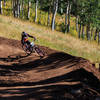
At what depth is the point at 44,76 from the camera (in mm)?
10227

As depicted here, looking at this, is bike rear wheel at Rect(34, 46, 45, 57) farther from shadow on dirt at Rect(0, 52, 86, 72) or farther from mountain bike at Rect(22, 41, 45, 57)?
shadow on dirt at Rect(0, 52, 86, 72)

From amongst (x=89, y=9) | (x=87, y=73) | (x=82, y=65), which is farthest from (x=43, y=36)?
(x=89, y=9)

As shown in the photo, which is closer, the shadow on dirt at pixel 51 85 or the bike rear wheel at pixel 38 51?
the shadow on dirt at pixel 51 85

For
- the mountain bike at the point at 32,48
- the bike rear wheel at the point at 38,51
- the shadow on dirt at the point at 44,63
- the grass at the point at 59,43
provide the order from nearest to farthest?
1. the shadow on dirt at the point at 44,63
2. the mountain bike at the point at 32,48
3. the bike rear wheel at the point at 38,51
4. the grass at the point at 59,43

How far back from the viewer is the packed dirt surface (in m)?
6.46

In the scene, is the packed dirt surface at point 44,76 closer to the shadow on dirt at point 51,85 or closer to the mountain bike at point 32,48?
the shadow on dirt at point 51,85

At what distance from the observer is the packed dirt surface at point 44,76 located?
21.2 ft

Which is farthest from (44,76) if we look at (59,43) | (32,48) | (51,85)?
(59,43)

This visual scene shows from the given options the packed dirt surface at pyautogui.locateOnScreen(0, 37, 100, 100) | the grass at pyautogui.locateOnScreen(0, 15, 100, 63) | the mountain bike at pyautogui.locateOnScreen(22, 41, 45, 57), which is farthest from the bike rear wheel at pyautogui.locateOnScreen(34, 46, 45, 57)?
the grass at pyautogui.locateOnScreen(0, 15, 100, 63)

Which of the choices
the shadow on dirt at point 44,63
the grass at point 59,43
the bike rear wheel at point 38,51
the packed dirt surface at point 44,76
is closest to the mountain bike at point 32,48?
the bike rear wheel at point 38,51

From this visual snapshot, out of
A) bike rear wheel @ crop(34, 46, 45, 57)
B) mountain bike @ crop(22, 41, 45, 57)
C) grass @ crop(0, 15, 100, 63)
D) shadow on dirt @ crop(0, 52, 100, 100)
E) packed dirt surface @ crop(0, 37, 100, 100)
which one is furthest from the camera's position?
grass @ crop(0, 15, 100, 63)

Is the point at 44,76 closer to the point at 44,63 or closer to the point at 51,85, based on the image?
the point at 51,85

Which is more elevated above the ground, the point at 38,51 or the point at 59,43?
the point at 38,51

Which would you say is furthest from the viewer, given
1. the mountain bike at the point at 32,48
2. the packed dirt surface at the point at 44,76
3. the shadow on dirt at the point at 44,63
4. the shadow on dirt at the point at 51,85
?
the mountain bike at the point at 32,48
